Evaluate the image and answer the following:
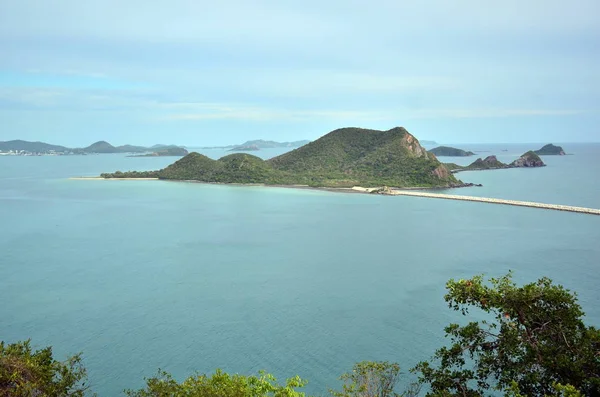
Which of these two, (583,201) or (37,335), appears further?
(583,201)

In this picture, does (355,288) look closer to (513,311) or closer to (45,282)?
(513,311)

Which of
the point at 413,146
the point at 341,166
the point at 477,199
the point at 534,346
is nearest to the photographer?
the point at 534,346

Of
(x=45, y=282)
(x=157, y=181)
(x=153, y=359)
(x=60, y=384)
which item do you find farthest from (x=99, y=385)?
(x=157, y=181)

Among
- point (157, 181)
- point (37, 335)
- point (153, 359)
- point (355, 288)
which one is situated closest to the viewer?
point (153, 359)

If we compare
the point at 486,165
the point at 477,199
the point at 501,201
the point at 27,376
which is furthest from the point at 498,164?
the point at 27,376

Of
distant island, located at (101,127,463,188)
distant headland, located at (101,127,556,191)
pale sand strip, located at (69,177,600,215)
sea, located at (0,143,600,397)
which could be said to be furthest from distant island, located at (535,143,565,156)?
sea, located at (0,143,600,397)

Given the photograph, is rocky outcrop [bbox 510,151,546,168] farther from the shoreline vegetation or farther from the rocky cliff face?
the shoreline vegetation

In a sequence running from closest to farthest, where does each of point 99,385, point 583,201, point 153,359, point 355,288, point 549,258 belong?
point 99,385, point 153,359, point 355,288, point 549,258, point 583,201

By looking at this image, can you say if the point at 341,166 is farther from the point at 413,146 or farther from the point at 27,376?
the point at 27,376
